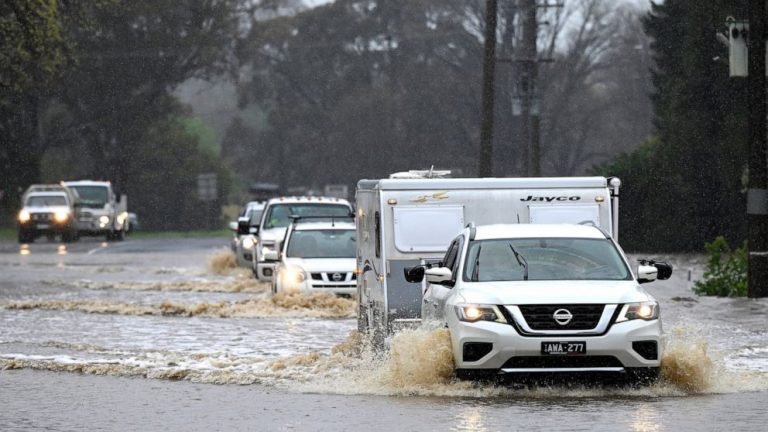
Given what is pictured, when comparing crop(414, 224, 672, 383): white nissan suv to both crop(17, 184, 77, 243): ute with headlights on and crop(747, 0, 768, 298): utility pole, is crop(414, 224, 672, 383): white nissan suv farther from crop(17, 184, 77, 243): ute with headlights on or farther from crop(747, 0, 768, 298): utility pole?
crop(17, 184, 77, 243): ute with headlights on

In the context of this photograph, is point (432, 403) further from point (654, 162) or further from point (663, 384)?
point (654, 162)

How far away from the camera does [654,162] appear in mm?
50031

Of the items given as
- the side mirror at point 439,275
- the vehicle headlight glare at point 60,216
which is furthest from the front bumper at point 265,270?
the vehicle headlight glare at point 60,216

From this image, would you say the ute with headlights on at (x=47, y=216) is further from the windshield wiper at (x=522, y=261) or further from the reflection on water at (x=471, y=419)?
the reflection on water at (x=471, y=419)

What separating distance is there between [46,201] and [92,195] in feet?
14.8

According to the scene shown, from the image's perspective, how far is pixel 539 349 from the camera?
13312 mm

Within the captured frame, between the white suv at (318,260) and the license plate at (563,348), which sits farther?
the white suv at (318,260)

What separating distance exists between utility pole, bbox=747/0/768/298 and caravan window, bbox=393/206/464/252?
29.7ft

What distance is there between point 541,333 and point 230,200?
12390 centimetres

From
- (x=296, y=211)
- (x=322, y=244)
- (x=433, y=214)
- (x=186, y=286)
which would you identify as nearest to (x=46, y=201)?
(x=296, y=211)

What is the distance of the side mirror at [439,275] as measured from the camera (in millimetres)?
14344

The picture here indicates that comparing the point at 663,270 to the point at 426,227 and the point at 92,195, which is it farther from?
the point at 92,195

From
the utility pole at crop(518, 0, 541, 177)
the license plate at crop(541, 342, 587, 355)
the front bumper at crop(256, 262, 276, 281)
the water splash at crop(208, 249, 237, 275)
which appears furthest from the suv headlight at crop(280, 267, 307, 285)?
the utility pole at crop(518, 0, 541, 177)

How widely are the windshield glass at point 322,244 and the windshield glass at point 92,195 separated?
132 feet
